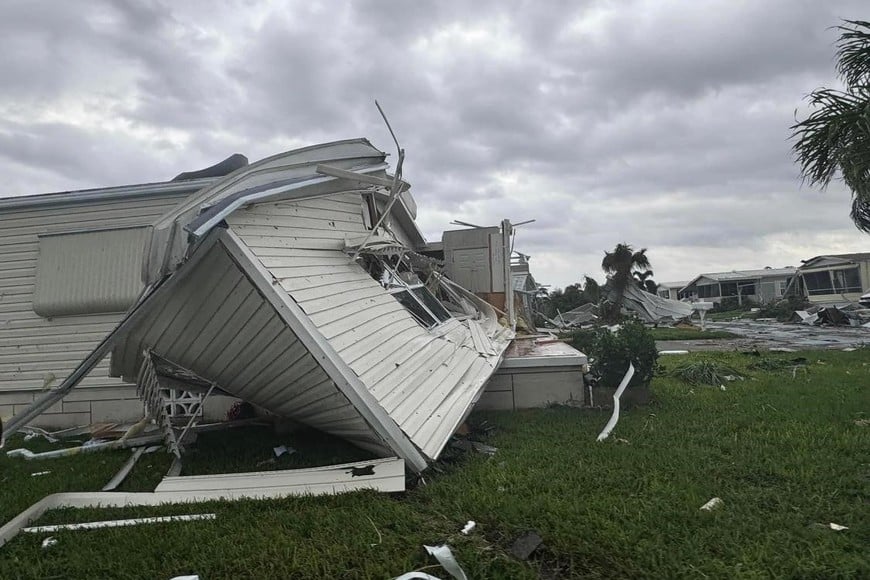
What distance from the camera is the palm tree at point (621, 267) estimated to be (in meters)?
24.9

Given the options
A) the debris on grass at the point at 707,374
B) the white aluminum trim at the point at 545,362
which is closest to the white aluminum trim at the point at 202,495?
the white aluminum trim at the point at 545,362

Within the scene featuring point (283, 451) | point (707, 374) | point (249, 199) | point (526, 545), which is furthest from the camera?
point (707, 374)

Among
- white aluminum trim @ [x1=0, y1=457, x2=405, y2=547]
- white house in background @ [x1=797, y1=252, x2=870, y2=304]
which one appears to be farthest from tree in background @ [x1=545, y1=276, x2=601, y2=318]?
white aluminum trim @ [x1=0, y1=457, x2=405, y2=547]

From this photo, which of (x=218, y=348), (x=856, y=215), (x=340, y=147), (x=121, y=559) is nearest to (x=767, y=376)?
(x=856, y=215)

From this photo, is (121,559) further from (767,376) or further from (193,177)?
(767,376)

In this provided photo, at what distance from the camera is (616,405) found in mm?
5625

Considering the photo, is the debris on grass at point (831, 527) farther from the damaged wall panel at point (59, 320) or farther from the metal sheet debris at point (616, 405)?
the damaged wall panel at point (59, 320)

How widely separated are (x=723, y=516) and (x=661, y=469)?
852mm

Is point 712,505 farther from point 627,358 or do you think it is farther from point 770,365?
point 770,365

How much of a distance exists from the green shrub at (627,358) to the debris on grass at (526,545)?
389 centimetres

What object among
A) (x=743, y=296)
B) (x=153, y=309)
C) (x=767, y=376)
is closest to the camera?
(x=153, y=309)

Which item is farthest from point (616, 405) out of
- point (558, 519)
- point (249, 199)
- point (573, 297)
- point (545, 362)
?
point (573, 297)

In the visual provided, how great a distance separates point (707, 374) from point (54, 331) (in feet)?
31.4

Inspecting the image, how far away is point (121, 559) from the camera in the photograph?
9.54ft
